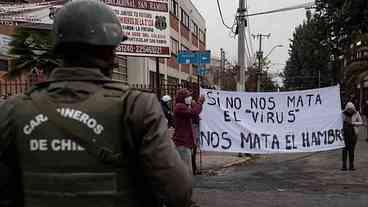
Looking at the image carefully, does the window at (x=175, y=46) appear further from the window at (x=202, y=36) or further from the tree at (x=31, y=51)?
the tree at (x=31, y=51)

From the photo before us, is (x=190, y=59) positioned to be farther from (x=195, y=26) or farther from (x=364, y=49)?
(x=195, y=26)

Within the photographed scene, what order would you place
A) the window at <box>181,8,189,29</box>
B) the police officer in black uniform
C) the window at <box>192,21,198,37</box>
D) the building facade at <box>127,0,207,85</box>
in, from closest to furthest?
the police officer in black uniform → the building facade at <box>127,0,207,85</box> → the window at <box>181,8,189,29</box> → the window at <box>192,21,198,37</box>

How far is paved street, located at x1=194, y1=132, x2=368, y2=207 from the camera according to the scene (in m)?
8.21

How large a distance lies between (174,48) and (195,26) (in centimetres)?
1668

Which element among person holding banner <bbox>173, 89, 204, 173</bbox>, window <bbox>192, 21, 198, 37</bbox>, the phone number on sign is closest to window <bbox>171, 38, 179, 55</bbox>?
window <bbox>192, 21, 198, 37</bbox>

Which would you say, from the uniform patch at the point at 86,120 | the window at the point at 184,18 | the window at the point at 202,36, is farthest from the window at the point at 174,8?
the uniform patch at the point at 86,120

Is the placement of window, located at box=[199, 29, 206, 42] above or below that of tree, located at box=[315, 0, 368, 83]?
above

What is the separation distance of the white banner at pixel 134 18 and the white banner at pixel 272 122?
3309 millimetres

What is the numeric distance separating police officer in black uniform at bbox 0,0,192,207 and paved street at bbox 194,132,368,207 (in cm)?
621

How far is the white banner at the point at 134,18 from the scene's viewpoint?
45.1 feet

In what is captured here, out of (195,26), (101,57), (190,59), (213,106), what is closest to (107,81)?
(101,57)

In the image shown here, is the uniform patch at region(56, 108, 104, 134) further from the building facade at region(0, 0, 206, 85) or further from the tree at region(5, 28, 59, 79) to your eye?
the building facade at region(0, 0, 206, 85)

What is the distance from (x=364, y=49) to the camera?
22.4 metres

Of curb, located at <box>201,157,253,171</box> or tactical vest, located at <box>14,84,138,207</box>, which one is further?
curb, located at <box>201,157,253,171</box>
